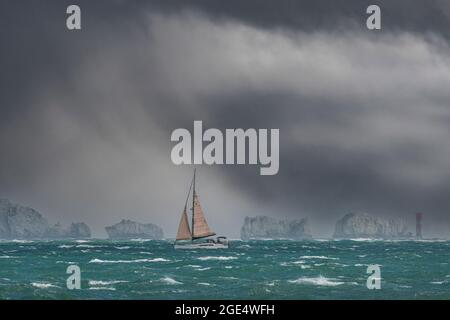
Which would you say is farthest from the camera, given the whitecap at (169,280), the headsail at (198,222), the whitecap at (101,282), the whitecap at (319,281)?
the headsail at (198,222)

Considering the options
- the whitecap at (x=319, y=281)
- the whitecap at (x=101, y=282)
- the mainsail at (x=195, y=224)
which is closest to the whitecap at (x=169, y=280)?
the whitecap at (x=101, y=282)

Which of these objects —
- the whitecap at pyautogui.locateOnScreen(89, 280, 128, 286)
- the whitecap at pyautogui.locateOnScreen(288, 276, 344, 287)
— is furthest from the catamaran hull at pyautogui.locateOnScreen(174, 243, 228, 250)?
the whitecap at pyautogui.locateOnScreen(288, 276, 344, 287)

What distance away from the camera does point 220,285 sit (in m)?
Result: 66.2

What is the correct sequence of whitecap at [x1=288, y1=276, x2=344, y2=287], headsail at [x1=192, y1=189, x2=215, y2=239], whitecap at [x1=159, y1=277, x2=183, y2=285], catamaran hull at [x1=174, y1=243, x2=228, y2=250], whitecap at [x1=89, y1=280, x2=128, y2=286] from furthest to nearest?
catamaran hull at [x1=174, y1=243, x2=228, y2=250], headsail at [x1=192, y1=189, x2=215, y2=239], whitecap at [x1=89, y1=280, x2=128, y2=286], whitecap at [x1=159, y1=277, x2=183, y2=285], whitecap at [x1=288, y1=276, x2=344, y2=287]

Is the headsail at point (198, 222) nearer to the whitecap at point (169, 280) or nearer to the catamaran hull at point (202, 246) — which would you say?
the catamaran hull at point (202, 246)

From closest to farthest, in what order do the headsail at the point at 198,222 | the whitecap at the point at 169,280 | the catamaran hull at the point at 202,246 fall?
the whitecap at the point at 169,280 < the headsail at the point at 198,222 < the catamaran hull at the point at 202,246

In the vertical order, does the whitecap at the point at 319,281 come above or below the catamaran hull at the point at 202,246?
above

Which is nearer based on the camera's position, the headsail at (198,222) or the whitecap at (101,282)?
the whitecap at (101,282)

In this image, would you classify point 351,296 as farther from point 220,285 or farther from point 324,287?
point 220,285

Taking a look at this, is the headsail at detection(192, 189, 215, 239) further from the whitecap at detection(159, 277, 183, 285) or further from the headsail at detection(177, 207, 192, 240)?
the whitecap at detection(159, 277, 183, 285)
